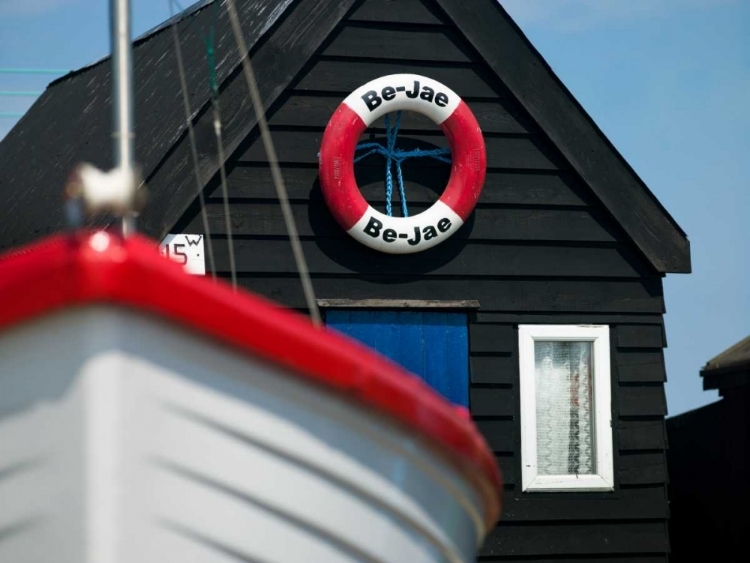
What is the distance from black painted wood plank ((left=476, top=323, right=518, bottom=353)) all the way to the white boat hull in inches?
164

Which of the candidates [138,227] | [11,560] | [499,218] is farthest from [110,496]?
[499,218]

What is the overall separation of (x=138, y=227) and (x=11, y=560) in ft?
12.9

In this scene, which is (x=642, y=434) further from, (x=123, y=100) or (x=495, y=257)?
(x=123, y=100)

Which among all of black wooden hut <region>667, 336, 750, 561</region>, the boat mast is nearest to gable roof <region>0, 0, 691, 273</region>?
black wooden hut <region>667, 336, 750, 561</region>

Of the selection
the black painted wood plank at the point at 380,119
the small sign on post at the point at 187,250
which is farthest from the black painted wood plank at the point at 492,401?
the small sign on post at the point at 187,250

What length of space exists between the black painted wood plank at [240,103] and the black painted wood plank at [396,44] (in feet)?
0.51

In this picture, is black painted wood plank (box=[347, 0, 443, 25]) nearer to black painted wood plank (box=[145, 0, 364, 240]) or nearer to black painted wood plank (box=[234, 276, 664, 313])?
black painted wood plank (box=[145, 0, 364, 240])

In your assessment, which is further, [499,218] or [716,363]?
[716,363]

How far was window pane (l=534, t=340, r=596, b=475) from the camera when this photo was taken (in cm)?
792

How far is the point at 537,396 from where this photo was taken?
26.0ft

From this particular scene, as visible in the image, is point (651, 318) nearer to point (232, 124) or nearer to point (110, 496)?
point (232, 124)

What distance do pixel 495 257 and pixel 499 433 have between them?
1.12m

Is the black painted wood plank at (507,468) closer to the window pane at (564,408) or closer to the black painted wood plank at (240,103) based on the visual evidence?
the window pane at (564,408)

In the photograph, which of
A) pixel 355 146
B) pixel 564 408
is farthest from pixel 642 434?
pixel 355 146
